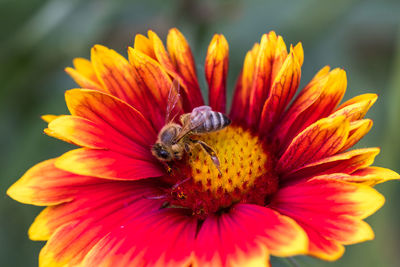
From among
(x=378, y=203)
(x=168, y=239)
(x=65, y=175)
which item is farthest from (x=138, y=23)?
(x=378, y=203)

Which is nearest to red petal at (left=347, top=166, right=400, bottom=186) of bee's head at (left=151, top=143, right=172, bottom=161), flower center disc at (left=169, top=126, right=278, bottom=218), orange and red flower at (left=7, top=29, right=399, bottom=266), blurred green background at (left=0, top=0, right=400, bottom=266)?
orange and red flower at (left=7, top=29, right=399, bottom=266)

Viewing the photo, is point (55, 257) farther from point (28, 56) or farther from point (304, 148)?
point (28, 56)

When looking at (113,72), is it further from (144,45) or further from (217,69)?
(217,69)

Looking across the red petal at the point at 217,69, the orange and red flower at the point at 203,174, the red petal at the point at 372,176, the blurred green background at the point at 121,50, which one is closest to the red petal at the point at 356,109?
the orange and red flower at the point at 203,174

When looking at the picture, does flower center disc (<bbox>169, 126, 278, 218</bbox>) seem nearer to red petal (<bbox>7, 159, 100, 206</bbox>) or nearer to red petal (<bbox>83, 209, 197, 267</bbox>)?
red petal (<bbox>83, 209, 197, 267</bbox>)

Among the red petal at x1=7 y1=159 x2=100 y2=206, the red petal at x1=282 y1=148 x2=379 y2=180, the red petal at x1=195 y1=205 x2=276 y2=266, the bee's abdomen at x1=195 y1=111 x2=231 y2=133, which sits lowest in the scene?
the red petal at x1=195 y1=205 x2=276 y2=266

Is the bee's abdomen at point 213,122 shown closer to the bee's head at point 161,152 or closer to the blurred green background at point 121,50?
the bee's head at point 161,152

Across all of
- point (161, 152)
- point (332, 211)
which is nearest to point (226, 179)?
point (161, 152)
